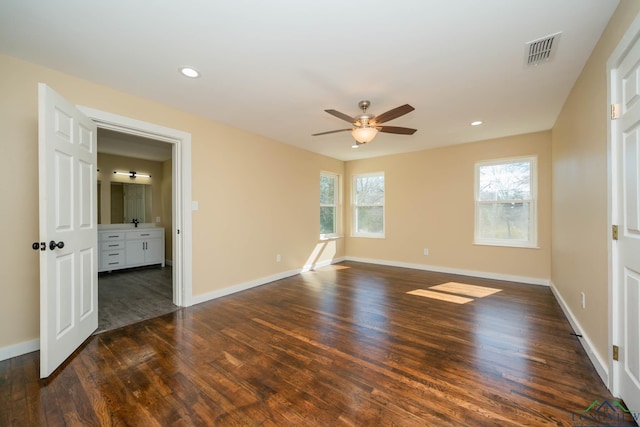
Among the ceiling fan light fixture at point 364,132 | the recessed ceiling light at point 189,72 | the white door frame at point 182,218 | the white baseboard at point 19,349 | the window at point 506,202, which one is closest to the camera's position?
the white baseboard at point 19,349

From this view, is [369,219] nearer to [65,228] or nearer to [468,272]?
[468,272]

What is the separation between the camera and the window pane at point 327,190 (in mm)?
6039

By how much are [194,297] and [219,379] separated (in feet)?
5.95

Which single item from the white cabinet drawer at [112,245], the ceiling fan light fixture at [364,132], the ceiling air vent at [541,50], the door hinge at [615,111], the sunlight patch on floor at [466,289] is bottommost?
the sunlight patch on floor at [466,289]

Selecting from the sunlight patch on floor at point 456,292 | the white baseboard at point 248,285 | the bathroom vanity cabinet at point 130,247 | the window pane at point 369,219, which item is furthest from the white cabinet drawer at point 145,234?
the sunlight patch on floor at point 456,292

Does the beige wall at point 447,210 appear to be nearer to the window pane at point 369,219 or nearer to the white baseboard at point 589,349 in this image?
the window pane at point 369,219

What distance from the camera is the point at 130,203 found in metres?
5.94

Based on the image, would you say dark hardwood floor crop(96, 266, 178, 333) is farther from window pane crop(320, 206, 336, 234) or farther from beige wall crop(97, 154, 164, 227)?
window pane crop(320, 206, 336, 234)

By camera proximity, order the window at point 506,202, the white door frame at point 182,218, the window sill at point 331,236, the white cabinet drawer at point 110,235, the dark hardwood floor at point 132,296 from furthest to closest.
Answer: the window sill at point 331,236, the white cabinet drawer at point 110,235, the window at point 506,202, the white door frame at point 182,218, the dark hardwood floor at point 132,296

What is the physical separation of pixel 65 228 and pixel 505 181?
5887 mm

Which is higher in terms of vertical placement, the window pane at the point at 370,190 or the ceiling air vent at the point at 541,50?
the ceiling air vent at the point at 541,50

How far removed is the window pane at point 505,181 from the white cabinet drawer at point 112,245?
22.9 feet

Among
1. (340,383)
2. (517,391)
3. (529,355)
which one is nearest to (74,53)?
(340,383)

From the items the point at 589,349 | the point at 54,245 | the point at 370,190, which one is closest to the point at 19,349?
the point at 54,245
